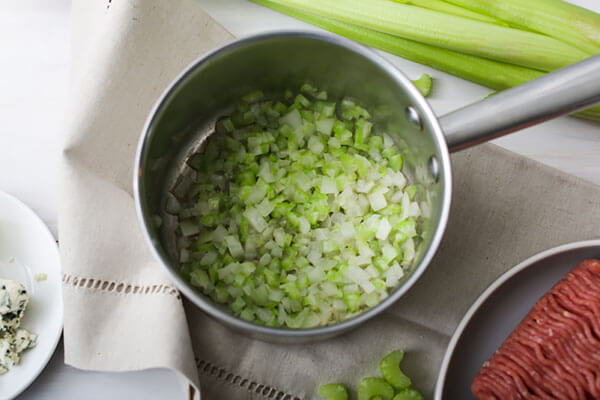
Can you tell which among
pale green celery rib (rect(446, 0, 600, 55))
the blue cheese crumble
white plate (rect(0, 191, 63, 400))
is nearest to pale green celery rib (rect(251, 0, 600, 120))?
pale green celery rib (rect(446, 0, 600, 55))

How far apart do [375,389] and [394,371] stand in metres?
0.06

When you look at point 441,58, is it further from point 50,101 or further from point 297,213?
point 50,101

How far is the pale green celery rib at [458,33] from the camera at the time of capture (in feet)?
4.49

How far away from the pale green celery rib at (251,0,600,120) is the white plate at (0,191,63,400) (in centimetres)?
83

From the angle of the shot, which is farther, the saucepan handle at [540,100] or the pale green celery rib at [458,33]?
the pale green celery rib at [458,33]

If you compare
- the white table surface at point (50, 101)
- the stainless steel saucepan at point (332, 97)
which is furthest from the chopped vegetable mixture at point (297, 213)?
the white table surface at point (50, 101)

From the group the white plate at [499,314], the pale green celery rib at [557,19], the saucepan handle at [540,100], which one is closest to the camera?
the saucepan handle at [540,100]

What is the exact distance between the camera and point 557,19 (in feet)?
4.49

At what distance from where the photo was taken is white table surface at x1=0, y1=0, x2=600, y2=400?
4.72 ft

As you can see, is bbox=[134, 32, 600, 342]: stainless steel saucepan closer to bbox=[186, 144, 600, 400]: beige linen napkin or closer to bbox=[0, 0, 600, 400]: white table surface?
bbox=[186, 144, 600, 400]: beige linen napkin

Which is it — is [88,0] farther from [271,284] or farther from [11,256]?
[271,284]

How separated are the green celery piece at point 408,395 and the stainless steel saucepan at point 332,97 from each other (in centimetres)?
30

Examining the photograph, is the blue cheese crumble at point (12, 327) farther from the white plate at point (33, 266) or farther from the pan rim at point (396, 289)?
the pan rim at point (396, 289)

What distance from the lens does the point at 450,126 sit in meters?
1.02
